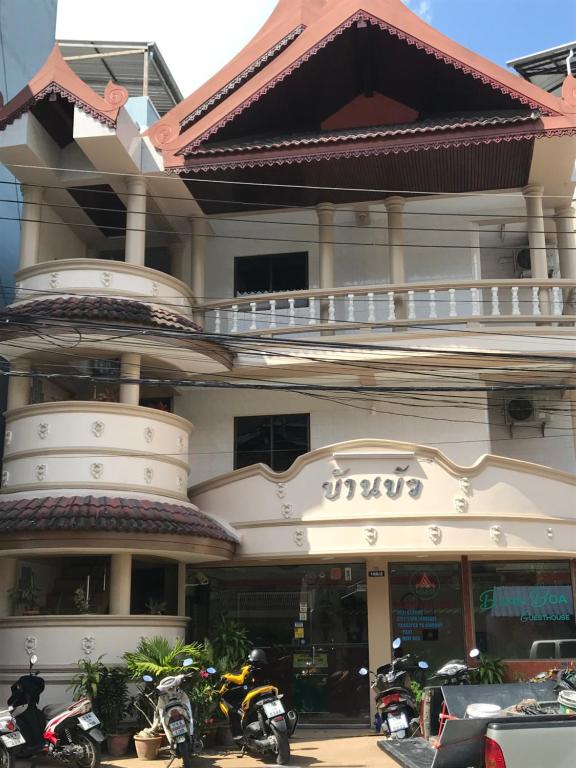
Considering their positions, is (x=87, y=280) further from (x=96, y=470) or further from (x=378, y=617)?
(x=378, y=617)

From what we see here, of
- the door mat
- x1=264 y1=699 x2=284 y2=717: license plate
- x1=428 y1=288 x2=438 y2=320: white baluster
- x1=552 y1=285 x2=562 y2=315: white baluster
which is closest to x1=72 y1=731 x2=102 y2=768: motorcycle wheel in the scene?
x1=264 y1=699 x2=284 y2=717: license plate

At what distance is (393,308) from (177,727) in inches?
350

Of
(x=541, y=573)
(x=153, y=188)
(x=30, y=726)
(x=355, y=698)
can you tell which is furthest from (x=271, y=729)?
(x=153, y=188)

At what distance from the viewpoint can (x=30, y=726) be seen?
11.4 meters

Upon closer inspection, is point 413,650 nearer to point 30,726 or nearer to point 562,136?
point 30,726

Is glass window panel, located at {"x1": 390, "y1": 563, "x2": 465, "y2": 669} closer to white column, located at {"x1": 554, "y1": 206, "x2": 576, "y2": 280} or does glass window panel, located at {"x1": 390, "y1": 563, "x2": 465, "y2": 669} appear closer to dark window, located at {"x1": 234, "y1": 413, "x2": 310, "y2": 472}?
dark window, located at {"x1": 234, "y1": 413, "x2": 310, "y2": 472}

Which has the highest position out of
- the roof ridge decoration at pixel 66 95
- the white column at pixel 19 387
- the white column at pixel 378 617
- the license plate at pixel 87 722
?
the roof ridge decoration at pixel 66 95

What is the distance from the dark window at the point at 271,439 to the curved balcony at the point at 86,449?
3169 mm

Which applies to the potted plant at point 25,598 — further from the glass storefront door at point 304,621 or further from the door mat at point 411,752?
the door mat at point 411,752

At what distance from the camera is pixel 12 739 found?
34.6 ft

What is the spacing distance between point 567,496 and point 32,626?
29.6ft

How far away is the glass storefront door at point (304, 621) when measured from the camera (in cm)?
1592

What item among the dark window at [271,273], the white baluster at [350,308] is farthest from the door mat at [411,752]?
the dark window at [271,273]

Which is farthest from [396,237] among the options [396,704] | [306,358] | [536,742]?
[536,742]
